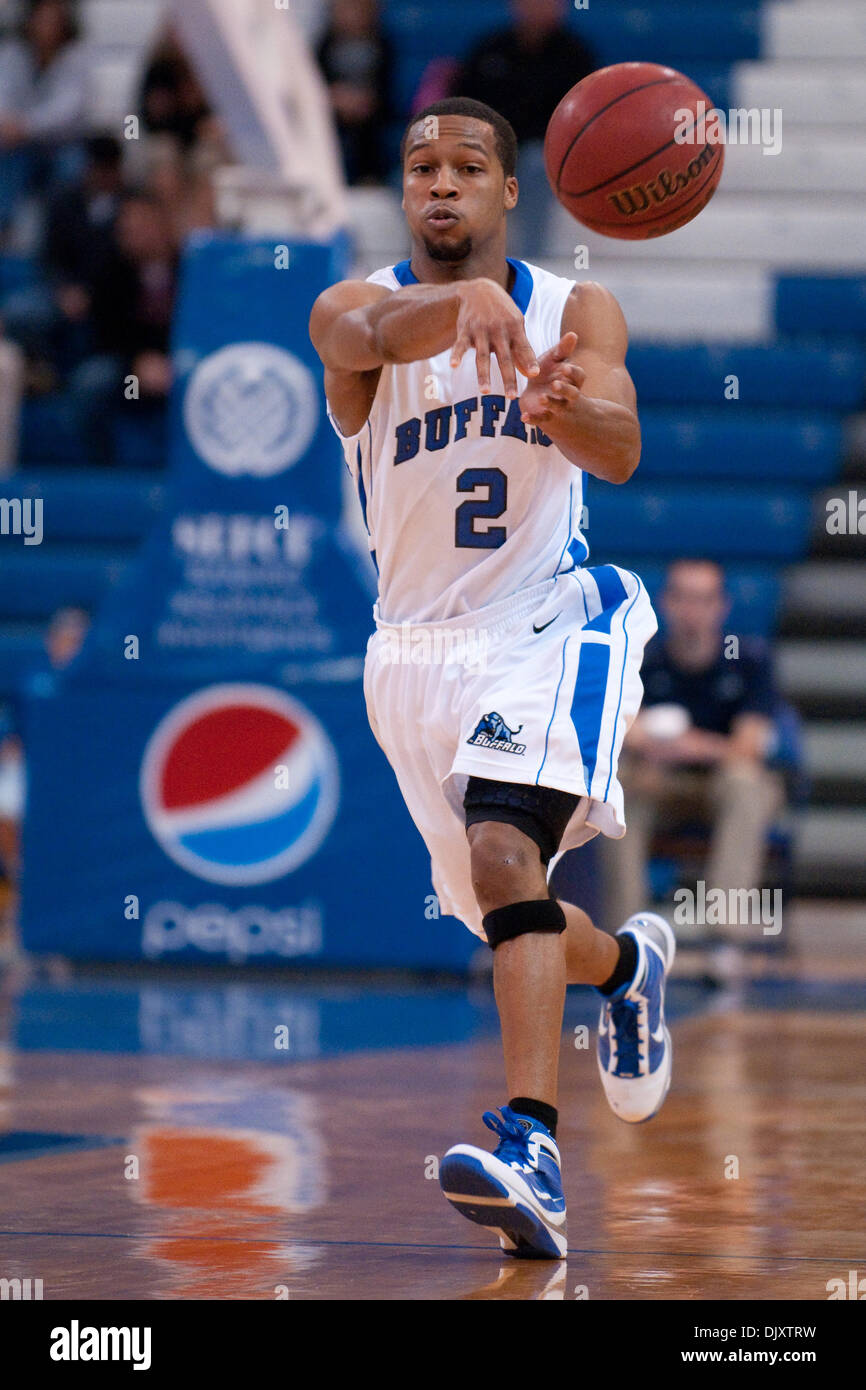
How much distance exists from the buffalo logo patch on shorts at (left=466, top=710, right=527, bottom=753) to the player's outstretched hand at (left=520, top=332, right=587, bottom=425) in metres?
0.48

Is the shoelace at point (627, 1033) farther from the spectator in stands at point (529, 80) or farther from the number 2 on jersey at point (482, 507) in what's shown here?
the spectator in stands at point (529, 80)

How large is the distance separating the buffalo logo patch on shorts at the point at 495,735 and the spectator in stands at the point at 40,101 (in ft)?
32.8

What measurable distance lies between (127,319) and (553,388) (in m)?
8.57

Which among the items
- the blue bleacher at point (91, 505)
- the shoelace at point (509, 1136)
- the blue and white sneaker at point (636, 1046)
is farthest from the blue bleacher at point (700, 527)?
the shoelace at point (509, 1136)

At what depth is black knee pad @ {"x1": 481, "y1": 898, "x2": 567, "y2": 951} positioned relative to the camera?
331cm

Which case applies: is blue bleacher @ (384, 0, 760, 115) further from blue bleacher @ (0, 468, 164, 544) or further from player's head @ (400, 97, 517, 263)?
player's head @ (400, 97, 517, 263)

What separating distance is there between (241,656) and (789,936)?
283cm

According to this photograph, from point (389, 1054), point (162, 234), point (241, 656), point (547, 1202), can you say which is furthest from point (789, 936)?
point (547, 1202)

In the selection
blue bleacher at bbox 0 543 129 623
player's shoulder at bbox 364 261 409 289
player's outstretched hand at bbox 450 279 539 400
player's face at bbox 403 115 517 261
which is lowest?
player's outstretched hand at bbox 450 279 539 400

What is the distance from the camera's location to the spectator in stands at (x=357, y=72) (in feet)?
38.9

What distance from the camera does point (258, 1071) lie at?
5.31 metres

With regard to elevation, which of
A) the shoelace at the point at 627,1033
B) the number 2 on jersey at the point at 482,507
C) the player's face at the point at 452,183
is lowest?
the shoelace at the point at 627,1033

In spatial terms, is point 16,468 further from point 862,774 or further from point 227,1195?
point 227,1195

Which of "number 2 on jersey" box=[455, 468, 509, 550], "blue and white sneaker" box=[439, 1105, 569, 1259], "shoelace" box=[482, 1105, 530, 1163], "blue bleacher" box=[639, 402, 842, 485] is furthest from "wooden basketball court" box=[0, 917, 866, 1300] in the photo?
"blue bleacher" box=[639, 402, 842, 485]
